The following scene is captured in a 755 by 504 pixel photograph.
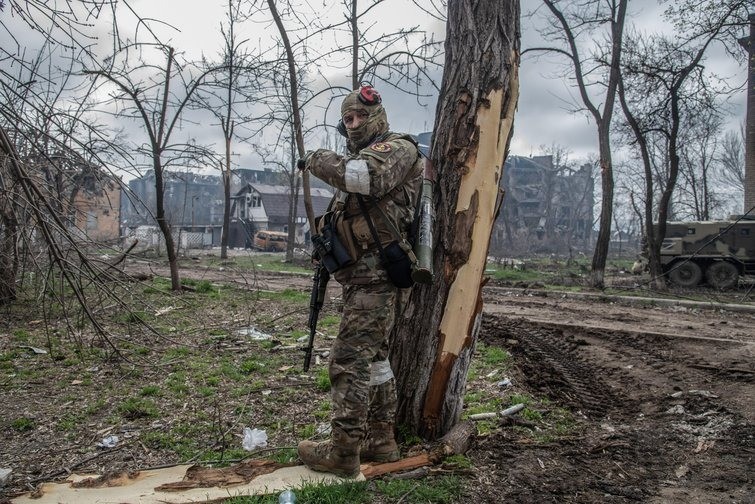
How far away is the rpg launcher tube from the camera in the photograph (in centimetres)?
319

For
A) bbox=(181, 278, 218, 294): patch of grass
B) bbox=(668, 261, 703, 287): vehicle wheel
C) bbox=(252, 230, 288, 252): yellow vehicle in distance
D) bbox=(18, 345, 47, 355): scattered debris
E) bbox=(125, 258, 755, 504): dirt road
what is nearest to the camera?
bbox=(125, 258, 755, 504): dirt road

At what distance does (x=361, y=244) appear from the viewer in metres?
3.22

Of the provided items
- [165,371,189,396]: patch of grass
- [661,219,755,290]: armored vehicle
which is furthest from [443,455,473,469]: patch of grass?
[661,219,755,290]: armored vehicle

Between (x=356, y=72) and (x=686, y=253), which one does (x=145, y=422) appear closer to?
(x=356, y=72)

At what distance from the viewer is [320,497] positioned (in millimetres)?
2930

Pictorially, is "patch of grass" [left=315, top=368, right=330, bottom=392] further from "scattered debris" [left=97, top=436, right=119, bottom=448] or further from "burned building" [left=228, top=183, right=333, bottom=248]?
"burned building" [left=228, top=183, right=333, bottom=248]

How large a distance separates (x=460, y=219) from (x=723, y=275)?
15.5 m

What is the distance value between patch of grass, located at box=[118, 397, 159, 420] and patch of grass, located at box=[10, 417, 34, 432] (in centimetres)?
63

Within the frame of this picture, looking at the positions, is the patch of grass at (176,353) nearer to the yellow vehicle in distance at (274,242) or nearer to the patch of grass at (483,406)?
the patch of grass at (483,406)

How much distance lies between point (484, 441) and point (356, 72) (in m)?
7.70

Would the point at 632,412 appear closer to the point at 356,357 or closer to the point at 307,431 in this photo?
the point at 307,431

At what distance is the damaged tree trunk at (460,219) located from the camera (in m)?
3.62

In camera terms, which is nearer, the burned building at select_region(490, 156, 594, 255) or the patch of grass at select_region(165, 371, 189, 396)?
the patch of grass at select_region(165, 371, 189, 396)

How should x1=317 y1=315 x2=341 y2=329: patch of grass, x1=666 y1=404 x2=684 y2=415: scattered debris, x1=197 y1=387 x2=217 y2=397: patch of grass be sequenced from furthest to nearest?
x1=317 y1=315 x2=341 y2=329: patch of grass, x1=197 y1=387 x2=217 y2=397: patch of grass, x1=666 y1=404 x2=684 y2=415: scattered debris
